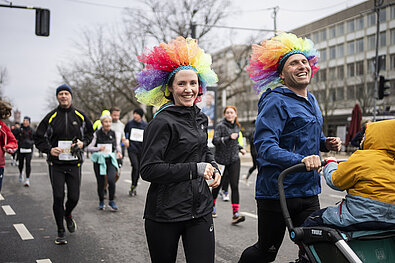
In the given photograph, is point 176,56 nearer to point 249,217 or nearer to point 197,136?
point 197,136

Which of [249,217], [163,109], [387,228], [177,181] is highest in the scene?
[163,109]

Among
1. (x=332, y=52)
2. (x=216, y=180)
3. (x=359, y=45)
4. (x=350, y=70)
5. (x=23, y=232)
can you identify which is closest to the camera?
(x=216, y=180)

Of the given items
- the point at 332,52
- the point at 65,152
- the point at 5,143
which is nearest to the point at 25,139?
the point at 5,143

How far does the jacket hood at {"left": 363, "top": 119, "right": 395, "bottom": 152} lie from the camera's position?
238 centimetres

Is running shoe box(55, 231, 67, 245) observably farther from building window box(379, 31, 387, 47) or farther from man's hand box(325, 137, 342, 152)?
building window box(379, 31, 387, 47)

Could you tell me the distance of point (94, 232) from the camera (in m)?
6.24

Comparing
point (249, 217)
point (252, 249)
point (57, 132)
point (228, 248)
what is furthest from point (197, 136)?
point (249, 217)

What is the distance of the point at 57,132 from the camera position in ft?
18.4

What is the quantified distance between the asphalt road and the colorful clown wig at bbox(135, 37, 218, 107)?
2.50 metres

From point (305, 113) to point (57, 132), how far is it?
370cm

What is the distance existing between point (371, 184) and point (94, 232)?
482 cm

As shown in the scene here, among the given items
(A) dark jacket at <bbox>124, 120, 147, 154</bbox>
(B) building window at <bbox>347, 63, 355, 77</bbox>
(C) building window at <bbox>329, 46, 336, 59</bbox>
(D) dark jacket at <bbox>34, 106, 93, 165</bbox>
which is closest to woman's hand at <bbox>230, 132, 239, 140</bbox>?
(D) dark jacket at <bbox>34, 106, 93, 165</bbox>

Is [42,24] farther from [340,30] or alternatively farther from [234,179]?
[340,30]

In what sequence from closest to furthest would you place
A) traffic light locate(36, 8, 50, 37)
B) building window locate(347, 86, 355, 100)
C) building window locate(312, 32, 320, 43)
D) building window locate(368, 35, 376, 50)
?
1. traffic light locate(36, 8, 50, 37)
2. building window locate(368, 35, 376, 50)
3. building window locate(347, 86, 355, 100)
4. building window locate(312, 32, 320, 43)
